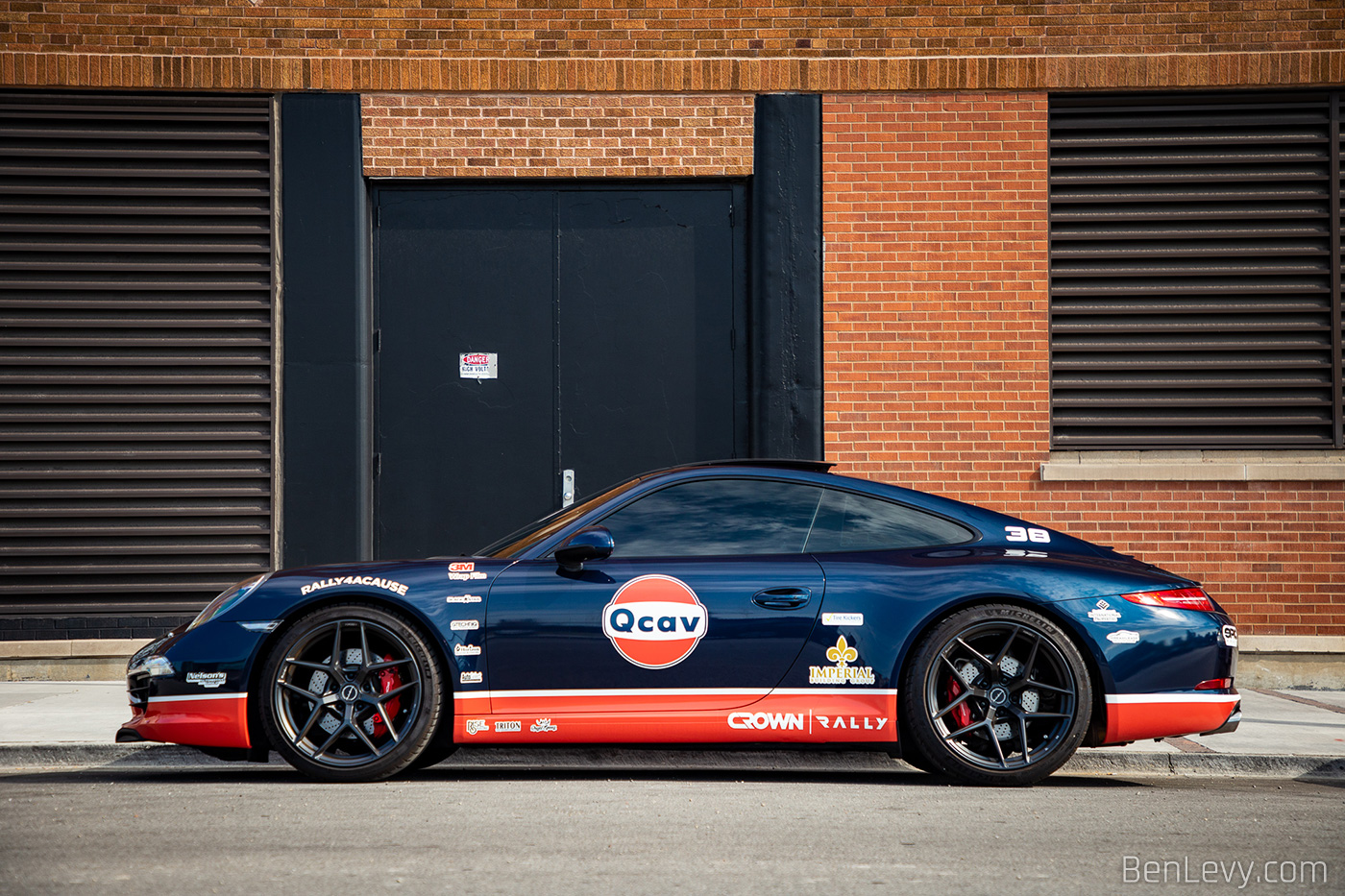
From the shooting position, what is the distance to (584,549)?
4.93 metres

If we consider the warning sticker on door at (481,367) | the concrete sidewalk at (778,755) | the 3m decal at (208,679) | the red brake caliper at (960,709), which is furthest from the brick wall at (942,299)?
the 3m decal at (208,679)

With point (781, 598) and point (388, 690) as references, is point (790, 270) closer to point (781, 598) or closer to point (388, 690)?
point (781, 598)

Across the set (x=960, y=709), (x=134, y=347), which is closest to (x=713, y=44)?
(x=134, y=347)

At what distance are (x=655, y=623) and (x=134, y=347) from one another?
230 inches

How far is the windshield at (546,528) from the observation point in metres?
5.22

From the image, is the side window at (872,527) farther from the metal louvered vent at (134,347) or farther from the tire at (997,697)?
the metal louvered vent at (134,347)

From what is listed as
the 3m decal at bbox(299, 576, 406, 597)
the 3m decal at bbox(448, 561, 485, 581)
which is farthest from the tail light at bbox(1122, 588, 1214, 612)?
the 3m decal at bbox(299, 576, 406, 597)

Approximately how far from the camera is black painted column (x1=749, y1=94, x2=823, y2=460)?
9.04 m

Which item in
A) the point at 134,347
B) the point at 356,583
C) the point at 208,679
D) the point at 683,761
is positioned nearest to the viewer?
the point at 208,679

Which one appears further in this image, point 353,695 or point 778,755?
point 778,755

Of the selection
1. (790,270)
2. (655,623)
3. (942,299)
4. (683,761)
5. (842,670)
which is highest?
(790,270)

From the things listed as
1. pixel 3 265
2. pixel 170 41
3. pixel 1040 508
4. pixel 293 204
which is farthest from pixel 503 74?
pixel 1040 508

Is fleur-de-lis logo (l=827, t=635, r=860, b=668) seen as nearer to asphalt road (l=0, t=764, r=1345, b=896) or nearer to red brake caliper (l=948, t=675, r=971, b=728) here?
red brake caliper (l=948, t=675, r=971, b=728)

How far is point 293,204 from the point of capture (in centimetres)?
900
